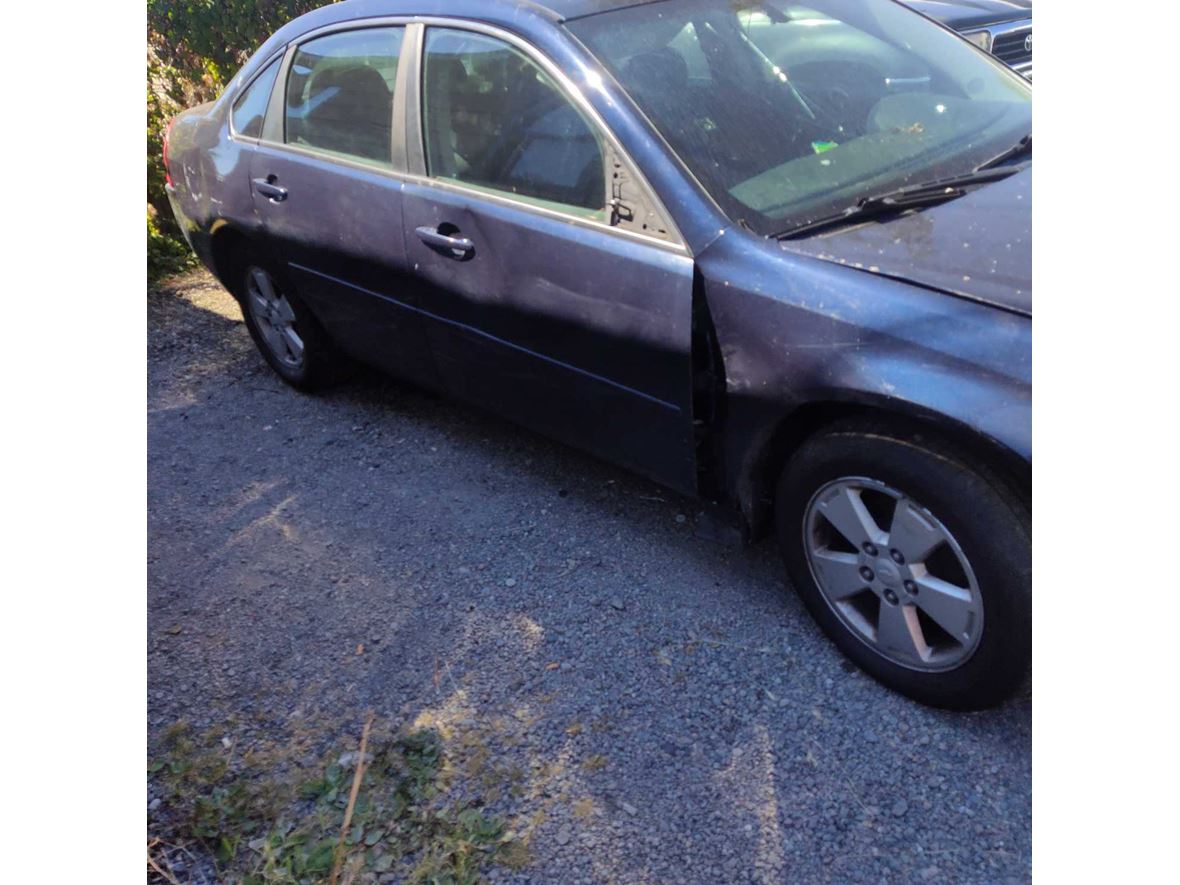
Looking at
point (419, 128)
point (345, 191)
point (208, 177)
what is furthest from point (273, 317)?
point (419, 128)

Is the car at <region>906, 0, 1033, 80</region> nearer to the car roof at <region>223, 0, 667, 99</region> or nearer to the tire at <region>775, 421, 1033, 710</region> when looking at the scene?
the car roof at <region>223, 0, 667, 99</region>

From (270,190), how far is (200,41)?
4736 millimetres

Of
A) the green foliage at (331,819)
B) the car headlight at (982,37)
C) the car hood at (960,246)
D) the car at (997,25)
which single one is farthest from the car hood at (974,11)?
the green foliage at (331,819)

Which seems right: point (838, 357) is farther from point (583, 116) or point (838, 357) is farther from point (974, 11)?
point (974, 11)

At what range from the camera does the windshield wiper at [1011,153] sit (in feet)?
10.3

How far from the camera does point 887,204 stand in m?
2.93

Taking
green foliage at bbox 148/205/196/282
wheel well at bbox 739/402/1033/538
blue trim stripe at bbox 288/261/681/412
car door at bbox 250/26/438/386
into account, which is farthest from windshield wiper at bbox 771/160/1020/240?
green foliage at bbox 148/205/196/282

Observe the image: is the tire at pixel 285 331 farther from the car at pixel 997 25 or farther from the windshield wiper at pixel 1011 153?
the car at pixel 997 25

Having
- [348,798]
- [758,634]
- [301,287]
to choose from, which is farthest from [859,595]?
[301,287]

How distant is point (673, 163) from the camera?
2.99m

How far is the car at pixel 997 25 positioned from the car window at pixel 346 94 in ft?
10.4

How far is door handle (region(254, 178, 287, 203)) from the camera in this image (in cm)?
426

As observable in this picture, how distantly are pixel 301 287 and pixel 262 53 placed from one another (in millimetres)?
1015

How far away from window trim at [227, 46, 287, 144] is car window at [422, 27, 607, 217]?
104 centimetres
